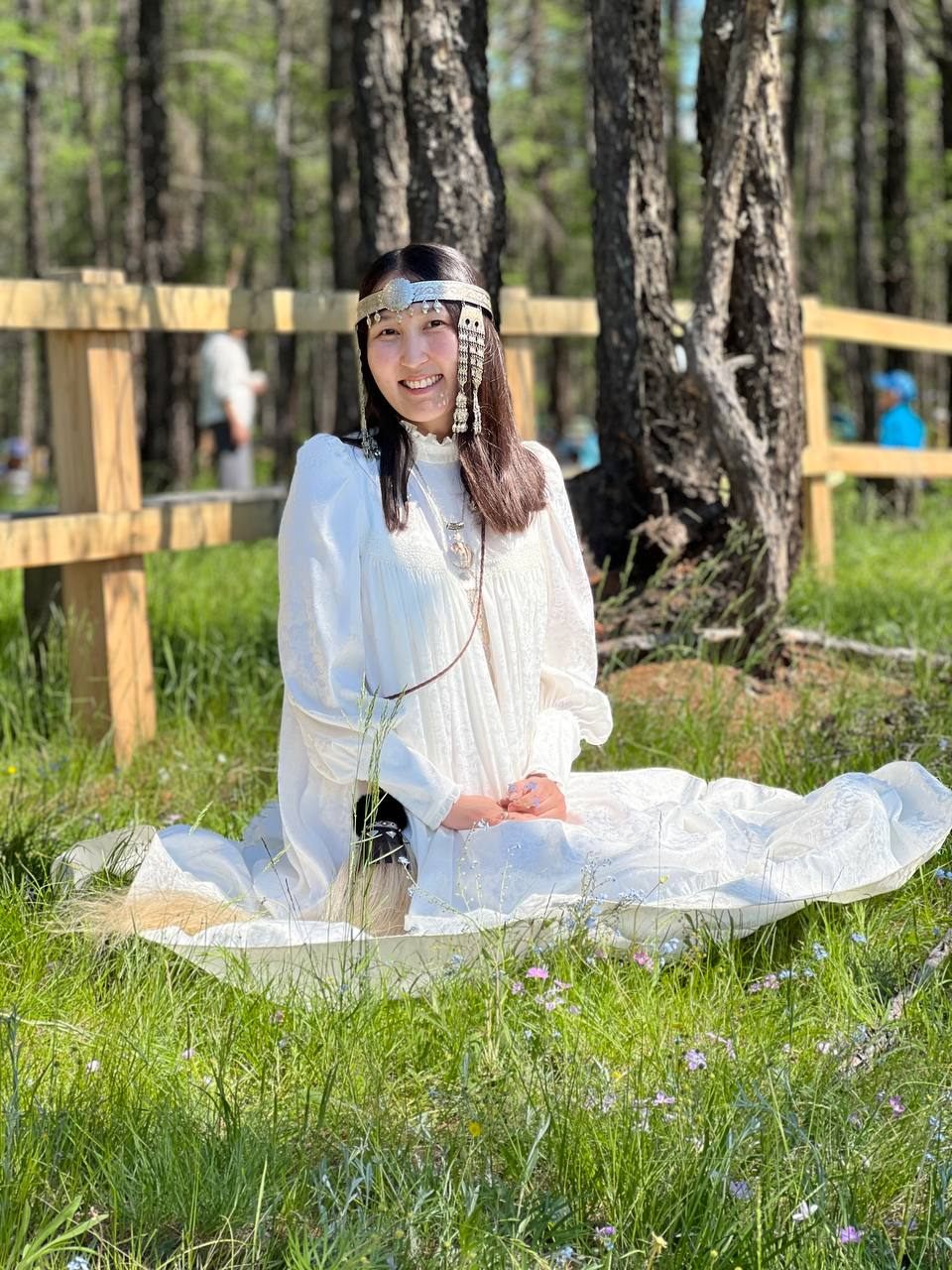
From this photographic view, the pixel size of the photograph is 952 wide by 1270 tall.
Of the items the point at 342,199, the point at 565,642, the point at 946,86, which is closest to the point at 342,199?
the point at 342,199

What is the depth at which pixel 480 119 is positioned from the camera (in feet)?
16.8

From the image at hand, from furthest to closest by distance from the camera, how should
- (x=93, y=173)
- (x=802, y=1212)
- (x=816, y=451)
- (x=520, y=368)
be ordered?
1. (x=93, y=173)
2. (x=816, y=451)
3. (x=520, y=368)
4. (x=802, y=1212)

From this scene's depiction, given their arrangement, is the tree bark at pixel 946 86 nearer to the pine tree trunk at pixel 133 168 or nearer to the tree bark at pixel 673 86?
the tree bark at pixel 673 86

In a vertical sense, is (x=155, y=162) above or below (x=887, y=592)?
above

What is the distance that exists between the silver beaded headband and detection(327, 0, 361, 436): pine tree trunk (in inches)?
276

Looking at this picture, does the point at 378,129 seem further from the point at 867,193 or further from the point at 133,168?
the point at 133,168

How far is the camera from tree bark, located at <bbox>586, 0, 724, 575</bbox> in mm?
5285

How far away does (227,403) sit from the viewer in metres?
11.6

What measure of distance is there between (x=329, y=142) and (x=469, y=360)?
10.6 metres

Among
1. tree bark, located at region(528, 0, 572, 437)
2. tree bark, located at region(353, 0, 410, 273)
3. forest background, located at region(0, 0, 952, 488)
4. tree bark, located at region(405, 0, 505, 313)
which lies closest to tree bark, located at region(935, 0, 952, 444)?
forest background, located at region(0, 0, 952, 488)

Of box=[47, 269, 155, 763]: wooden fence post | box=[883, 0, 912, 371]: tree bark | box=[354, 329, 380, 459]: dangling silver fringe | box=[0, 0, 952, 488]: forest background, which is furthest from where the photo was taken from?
box=[0, 0, 952, 488]: forest background

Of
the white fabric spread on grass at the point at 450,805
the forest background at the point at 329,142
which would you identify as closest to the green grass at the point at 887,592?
the forest background at the point at 329,142

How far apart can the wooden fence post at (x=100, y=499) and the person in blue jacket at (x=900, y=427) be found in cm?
659

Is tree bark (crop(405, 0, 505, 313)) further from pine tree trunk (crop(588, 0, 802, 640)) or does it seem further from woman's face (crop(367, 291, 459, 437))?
woman's face (crop(367, 291, 459, 437))
